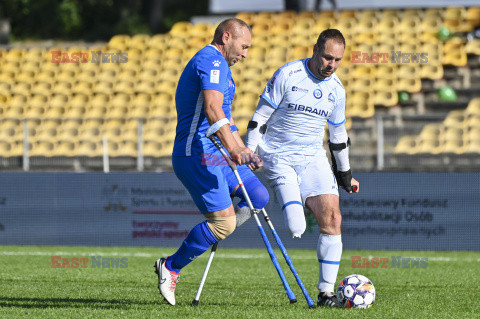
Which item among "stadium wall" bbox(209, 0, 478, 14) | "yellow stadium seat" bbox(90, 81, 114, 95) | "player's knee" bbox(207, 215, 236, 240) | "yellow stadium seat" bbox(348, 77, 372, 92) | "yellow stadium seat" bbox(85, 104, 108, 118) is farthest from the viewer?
"stadium wall" bbox(209, 0, 478, 14)

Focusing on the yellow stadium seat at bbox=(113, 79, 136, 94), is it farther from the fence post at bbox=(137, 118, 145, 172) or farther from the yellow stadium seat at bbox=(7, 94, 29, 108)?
the fence post at bbox=(137, 118, 145, 172)

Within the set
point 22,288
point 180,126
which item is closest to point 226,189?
point 180,126

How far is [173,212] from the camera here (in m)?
12.7

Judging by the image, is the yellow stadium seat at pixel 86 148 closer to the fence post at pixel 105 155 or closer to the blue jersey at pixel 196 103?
the fence post at pixel 105 155

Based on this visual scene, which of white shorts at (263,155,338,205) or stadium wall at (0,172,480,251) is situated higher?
white shorts at (263,155,338,205)

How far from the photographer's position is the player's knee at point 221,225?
629 cm

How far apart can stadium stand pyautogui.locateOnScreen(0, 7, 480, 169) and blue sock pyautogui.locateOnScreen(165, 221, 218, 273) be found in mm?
8230

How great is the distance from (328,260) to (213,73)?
1837 mm

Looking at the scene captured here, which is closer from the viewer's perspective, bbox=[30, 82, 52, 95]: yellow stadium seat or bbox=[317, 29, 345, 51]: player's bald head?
bbox=[317, 29, 345, 51]: player's bald head

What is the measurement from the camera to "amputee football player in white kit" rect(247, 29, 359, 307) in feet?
22.0

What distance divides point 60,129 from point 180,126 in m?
11.0

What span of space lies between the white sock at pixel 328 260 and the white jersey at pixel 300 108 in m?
0.78

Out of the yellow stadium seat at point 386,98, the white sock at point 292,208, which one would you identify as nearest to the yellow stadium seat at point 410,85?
the yellow stadium seat at point 386,98

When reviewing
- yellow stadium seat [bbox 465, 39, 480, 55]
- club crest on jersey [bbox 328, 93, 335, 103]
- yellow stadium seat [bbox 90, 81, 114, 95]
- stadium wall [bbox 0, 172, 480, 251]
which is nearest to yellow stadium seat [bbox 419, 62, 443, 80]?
yellow stadium seat [bbox 465, 39, 480, 55]
